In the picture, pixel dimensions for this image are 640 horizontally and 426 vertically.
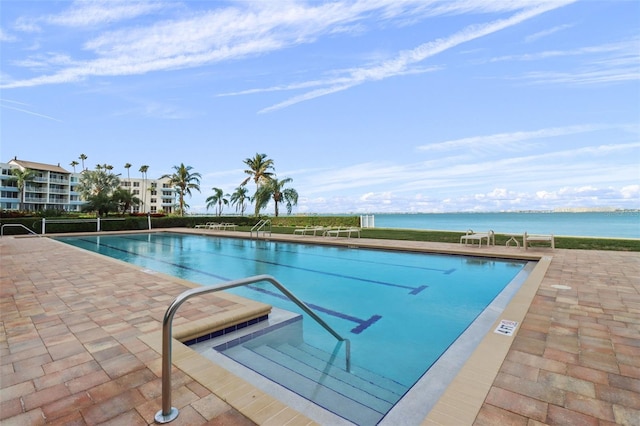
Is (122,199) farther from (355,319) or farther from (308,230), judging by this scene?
(355,319)

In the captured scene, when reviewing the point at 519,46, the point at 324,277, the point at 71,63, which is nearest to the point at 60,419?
the point at 324,277

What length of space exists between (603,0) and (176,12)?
12833 mm

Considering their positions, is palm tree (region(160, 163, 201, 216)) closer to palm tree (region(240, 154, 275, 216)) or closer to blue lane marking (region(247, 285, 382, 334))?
palm tree (region(240, 154, 275, 216))

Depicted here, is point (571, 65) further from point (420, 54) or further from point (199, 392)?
point (199, 392)

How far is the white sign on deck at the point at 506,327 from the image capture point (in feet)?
10.2

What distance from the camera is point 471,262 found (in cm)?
866

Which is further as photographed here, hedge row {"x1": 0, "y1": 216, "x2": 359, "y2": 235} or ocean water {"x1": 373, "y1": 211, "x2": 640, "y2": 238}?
ocean water {"x1": 373, "y1": 211, "x2": 640, "y2": 238}

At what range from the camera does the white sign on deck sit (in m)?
3.09

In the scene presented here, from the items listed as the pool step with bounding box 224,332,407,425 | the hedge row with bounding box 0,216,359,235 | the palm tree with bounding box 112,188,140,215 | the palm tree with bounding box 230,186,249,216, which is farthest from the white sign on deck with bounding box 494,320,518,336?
the palm tree with bounding box 112,188,140,215

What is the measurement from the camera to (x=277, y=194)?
29.2 meters

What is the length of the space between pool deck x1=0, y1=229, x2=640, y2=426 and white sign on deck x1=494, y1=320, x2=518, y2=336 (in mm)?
78

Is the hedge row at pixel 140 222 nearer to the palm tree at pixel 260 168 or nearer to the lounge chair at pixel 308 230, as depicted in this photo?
the lounge chair at pixel 308 230

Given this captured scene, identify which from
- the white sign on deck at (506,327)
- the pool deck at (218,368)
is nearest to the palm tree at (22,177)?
the pool deck at (218,368)

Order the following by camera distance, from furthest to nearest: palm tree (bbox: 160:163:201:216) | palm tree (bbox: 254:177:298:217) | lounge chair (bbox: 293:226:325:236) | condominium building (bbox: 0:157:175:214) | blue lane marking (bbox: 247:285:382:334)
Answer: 1. condominium building (bbox: 0:157:175:214)
2. palm tree (bbox: 160:163:201:216)
3. palm tree (bbox: 254:177:298:217)
4. lounge chair (bbox: 293:226:325:236)
5. blue lane marking (bbox: 247:285:382:334)
